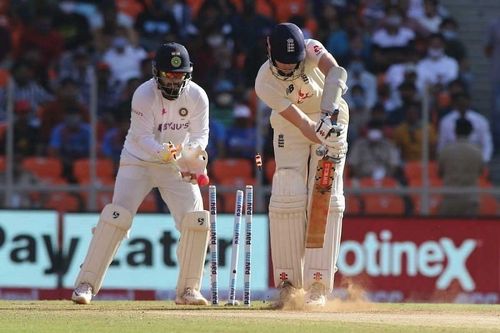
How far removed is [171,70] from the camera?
10.9m

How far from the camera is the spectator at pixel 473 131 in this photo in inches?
680

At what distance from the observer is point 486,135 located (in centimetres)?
1742

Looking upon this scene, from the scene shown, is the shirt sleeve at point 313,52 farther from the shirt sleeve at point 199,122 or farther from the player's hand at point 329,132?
the shirt sleeve at point 199,122

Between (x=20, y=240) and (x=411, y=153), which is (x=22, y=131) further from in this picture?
(x=411, y=153)

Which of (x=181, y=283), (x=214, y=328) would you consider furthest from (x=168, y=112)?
(x=214, y=328)

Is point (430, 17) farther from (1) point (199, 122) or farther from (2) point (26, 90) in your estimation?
(1) point (199, 122)

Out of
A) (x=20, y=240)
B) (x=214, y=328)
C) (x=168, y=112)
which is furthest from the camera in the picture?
(x=20, y=240)

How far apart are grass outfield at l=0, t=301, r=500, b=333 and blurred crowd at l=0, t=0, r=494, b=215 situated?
556 cm

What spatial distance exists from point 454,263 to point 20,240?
5.16 metres

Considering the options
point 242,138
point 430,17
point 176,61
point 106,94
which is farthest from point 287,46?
point 430,17

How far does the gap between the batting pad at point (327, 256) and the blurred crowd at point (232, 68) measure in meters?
5.93

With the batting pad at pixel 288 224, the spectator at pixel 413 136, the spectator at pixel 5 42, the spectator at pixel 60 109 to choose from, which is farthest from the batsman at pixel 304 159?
the spectator at pixel 5 42

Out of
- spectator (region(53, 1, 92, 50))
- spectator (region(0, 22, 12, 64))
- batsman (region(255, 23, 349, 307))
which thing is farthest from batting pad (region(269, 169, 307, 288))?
spectator (region(0, 22, 12, 64))

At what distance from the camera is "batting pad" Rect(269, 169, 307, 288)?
10.8 m
